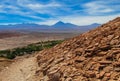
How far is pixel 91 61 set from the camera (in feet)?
63.6

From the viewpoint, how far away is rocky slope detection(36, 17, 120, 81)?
57.6 ft

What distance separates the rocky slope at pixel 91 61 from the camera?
1756 centimetres

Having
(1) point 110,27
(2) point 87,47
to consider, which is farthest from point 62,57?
(1) point 110,27

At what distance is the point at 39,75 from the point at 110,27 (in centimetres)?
653

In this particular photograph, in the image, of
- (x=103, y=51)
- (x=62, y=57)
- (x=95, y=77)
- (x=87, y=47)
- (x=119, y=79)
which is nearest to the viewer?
(x=119, y=79)

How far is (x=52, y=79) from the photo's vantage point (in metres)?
20.5

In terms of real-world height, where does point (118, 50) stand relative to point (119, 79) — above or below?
above

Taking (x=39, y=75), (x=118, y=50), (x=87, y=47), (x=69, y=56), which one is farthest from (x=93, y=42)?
(x=39, y=75)

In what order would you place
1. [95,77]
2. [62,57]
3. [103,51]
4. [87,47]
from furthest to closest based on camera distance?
1. [62,57]
2. [87,47]
3. [103,51]
4. [95,77]

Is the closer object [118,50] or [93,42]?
[118,50]

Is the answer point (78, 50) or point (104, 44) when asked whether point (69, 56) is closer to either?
point (78, 50)

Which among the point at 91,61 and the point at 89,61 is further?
the point at 89,61

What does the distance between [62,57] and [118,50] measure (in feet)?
20.3

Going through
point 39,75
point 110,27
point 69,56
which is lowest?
point 39,75
